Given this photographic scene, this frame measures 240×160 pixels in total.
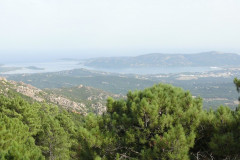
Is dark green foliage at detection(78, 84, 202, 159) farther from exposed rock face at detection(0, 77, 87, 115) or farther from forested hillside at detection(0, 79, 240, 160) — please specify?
exposed rock face at detection(0, 77, 87, 115)

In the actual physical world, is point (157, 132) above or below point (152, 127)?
below

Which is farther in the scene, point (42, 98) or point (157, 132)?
point (42, 98)

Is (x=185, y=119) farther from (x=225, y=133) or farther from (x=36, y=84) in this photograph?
(x=36, y=84)

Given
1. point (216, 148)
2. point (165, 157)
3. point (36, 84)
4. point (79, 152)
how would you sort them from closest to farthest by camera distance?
1. point (165, 157)
2. point (216, 148)
3. point (79, 152)
4. point (36, 84)

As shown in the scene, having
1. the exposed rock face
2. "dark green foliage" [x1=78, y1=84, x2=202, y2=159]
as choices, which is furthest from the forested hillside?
the exposed rock face

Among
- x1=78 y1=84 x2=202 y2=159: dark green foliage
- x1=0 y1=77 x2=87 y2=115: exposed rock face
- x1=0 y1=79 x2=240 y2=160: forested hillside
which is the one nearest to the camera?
x1=78 y1=84 x2=202 y2=159: dark green foliage

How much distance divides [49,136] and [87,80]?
184 m

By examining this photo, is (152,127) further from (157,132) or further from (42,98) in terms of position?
(42,98)

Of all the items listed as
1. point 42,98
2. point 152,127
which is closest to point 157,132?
point 152,127

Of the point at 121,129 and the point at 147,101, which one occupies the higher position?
the point at 147,101

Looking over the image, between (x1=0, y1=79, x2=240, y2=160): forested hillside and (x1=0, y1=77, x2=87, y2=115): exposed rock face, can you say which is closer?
(x1=0, y1=79, x2=240, y2=160): forested hillside

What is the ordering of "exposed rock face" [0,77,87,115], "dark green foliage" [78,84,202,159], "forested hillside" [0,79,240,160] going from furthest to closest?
"exposed rock face" [0,77,87,115] < "forested hillside" [0,79,240,160] < "dark green foliage" [78,84,202,159]

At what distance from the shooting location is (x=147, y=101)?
541 centimetres

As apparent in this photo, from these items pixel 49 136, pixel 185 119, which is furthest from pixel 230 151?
pixel 49 136
